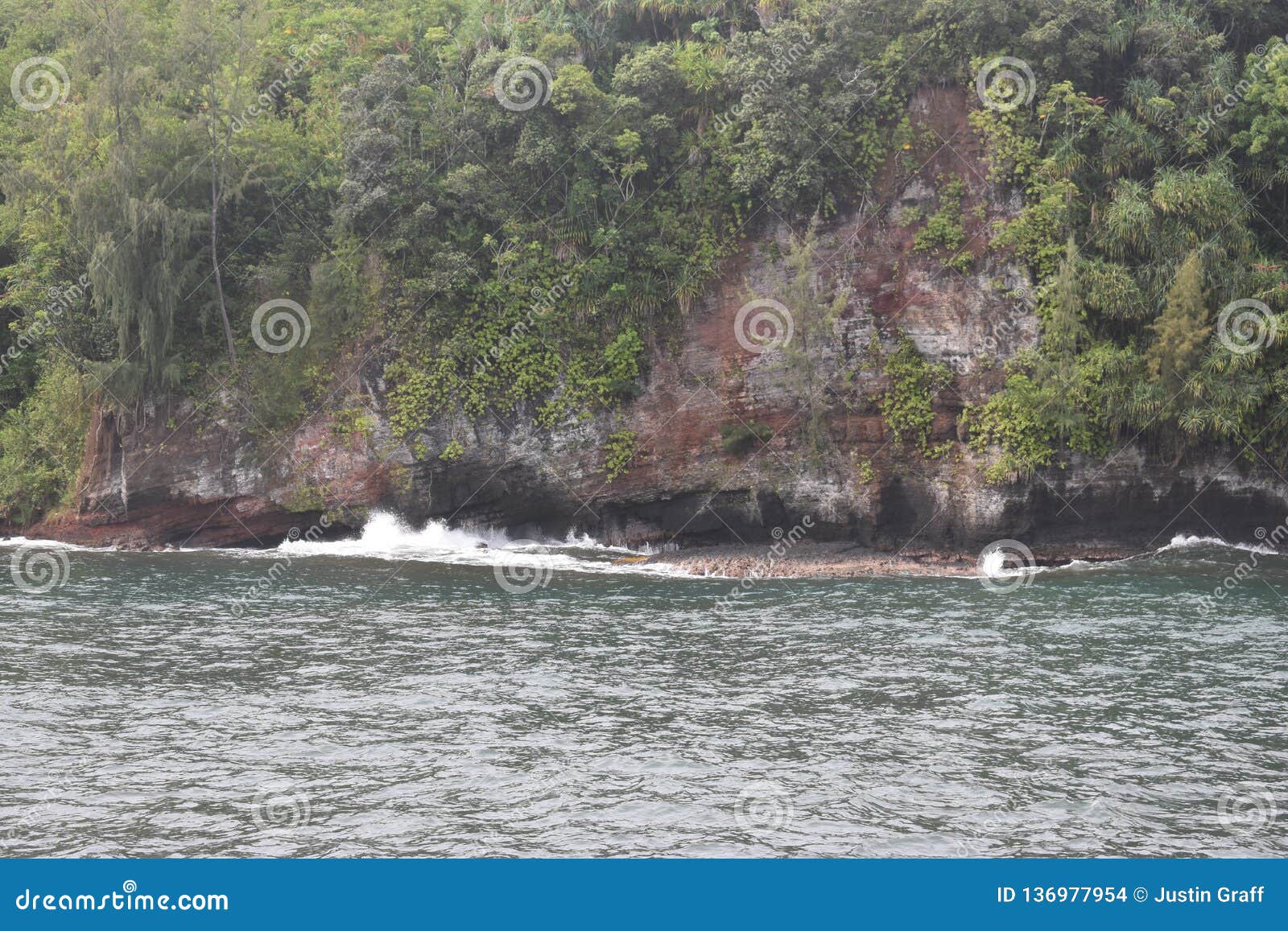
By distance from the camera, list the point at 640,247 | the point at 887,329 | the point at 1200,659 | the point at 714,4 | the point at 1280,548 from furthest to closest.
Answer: the point at 714,4 < the point at 640,247 < the point at 887,329 < the point at 1280,548 < the point at 1200,659

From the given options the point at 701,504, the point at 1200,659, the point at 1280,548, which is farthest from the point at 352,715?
the point at 1280,548

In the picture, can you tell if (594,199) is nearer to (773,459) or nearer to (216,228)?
(773,459)

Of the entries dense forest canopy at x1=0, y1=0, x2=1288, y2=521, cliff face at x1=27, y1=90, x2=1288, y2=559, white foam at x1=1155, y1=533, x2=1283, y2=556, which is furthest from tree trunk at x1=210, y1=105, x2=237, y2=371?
white foam at x1=1155, y1=533, x2=1283, y2=556

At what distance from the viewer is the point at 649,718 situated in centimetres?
1723

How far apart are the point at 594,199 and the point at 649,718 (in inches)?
914

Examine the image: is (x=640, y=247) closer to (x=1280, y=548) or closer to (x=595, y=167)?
(x=595, y=167)

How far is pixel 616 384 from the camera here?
117 ft

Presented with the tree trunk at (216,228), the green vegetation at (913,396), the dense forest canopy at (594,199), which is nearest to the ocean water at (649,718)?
the green vegetation at (913,396)

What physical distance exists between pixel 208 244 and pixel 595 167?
528 inches

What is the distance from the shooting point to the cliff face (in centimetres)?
Result: 3203

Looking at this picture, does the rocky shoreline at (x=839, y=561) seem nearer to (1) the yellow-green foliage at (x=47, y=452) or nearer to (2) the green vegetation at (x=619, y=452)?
(2) the green vegetation at (x=619, y=452)

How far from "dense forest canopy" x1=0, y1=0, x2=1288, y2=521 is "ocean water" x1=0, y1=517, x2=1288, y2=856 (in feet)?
26.2

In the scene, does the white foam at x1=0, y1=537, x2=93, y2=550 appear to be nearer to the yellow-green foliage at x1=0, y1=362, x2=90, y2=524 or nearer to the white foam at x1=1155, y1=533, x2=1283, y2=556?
the yellow-green foliage at x1=0, y1=362, x2=90, y2=524

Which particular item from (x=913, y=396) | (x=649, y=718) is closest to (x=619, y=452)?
(x=913, y=396)
